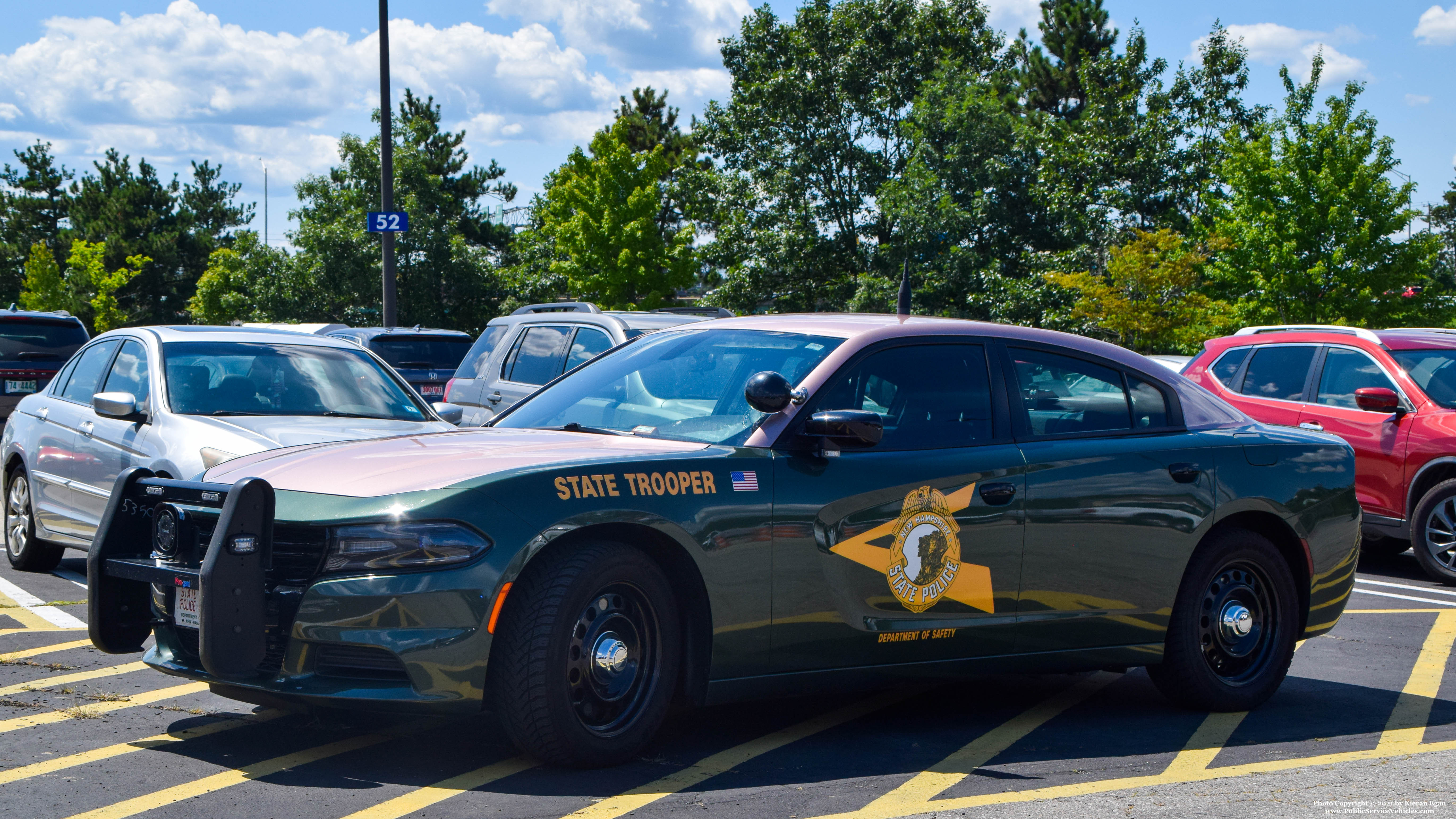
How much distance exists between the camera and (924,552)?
504cm

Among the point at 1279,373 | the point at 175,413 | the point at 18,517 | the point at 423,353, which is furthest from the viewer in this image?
the point at 423,353

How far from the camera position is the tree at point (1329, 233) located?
27.0m

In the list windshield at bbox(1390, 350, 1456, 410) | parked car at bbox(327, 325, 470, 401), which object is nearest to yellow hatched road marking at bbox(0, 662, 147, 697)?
windshield at bbox(1390, 350, 1456, 410)

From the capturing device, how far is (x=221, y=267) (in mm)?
59875

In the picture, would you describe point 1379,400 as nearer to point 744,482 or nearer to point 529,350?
point 529,350

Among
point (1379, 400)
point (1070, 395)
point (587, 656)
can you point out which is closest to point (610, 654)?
point (587, 656)

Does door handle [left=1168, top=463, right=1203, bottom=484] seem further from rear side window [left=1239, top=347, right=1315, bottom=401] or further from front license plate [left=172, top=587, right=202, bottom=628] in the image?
rear side window [left=1239, top=347, right=1315, bottom=401]

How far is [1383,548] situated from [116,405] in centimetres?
1023

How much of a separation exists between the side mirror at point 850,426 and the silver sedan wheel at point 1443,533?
7101mm

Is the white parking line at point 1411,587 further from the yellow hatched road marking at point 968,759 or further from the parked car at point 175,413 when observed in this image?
the parked car at point 175,413

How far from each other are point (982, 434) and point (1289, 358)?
273 inches

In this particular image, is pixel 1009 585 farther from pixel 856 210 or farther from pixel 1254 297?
pixel 856 210

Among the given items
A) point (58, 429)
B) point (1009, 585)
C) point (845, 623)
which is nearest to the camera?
point (845, 623)

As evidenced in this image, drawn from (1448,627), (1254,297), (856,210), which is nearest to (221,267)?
(856,210)
